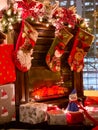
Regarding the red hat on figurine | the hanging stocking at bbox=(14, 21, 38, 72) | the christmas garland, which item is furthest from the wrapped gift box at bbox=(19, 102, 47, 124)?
the christmas garland

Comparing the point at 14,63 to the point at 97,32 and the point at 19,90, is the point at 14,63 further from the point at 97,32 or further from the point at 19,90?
the point at 97,32

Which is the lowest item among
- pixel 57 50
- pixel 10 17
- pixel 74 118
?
pixel 74 118

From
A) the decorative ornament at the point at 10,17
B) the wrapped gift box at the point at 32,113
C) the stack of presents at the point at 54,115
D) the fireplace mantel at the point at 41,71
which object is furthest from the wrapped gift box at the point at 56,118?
the decorative ornament at the point at 10,17

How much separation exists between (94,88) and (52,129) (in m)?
2.54

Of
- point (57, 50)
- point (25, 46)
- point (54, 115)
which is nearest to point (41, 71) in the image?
point (57, 50)

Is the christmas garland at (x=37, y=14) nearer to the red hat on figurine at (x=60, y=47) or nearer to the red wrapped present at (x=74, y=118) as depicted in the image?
the red hat on figurine at (x=60, y=47)

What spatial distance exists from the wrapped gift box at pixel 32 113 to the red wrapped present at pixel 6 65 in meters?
0.40

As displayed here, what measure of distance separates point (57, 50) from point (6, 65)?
34.6 inches

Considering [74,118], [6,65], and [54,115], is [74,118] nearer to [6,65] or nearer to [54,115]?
[54,115]

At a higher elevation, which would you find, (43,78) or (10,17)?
(10,17)

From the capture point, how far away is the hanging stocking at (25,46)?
12.3 feet

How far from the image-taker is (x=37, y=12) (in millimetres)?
3877

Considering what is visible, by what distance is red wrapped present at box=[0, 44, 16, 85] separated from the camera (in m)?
3.65

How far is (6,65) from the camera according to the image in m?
3.69
